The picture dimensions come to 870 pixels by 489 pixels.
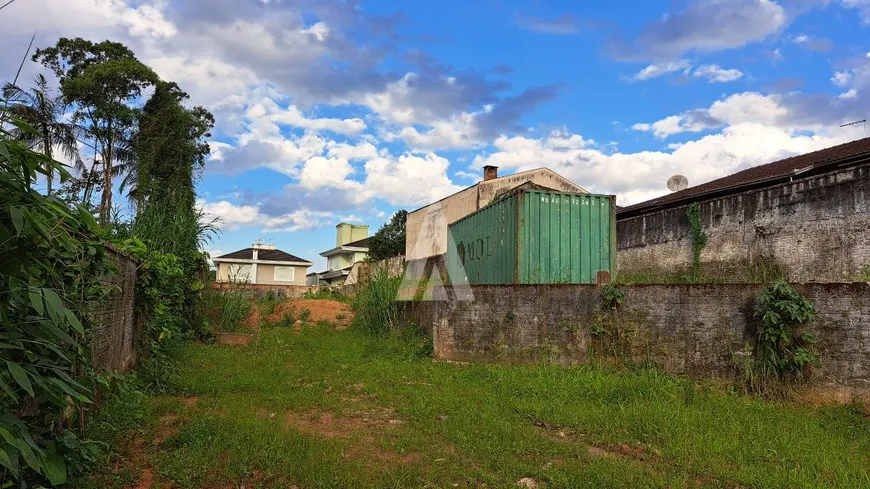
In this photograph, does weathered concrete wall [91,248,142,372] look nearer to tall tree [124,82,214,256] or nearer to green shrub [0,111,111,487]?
green shrub [0,111,111,487]

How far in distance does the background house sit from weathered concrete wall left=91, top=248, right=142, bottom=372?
31033 millimetres

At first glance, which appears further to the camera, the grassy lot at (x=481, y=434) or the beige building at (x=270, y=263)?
the beige building at (x=270, y=263)

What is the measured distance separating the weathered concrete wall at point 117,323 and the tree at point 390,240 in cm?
2660

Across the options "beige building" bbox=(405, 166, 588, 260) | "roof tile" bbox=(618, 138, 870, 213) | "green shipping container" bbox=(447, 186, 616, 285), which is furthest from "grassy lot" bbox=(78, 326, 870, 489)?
"beige building" bbox=(405, 166, 588, 260)

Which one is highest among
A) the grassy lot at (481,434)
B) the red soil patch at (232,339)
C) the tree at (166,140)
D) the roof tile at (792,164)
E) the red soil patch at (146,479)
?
the tree at (166,140)

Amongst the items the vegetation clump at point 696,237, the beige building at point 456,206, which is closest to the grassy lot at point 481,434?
the vegetation clump at point 696,237

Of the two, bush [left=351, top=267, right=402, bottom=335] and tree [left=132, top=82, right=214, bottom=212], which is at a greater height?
tree [left=132, top=82, right=214, bottom=212]

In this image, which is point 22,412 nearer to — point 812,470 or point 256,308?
point 812,470

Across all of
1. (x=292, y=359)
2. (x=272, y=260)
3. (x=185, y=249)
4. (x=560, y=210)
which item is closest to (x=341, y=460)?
(x=292, y=359)

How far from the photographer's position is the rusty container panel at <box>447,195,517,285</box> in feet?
28.9

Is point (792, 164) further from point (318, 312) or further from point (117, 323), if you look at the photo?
point (117, 323)

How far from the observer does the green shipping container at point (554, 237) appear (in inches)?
336

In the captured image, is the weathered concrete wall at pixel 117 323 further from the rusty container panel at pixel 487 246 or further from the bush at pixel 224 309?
the rusty container panel at pixel 487 246

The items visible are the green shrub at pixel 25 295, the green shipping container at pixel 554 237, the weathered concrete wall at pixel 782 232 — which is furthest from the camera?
the green shipping container at pixel 554 237
